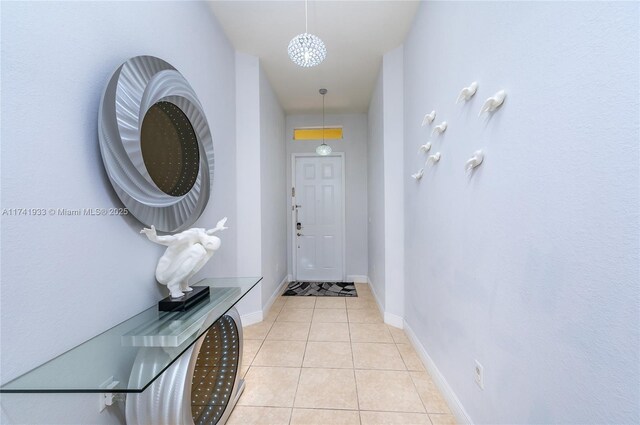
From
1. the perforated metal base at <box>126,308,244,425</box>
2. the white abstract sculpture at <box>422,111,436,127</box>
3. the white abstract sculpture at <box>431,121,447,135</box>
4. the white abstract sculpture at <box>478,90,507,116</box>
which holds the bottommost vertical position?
the perforated metal base at <box>126,308,244,425</box>

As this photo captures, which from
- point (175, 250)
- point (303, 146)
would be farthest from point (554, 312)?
point (303, 146)

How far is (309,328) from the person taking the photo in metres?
2.66

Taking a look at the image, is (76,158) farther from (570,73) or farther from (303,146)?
(303,146)

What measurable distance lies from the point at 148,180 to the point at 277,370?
1648 mm

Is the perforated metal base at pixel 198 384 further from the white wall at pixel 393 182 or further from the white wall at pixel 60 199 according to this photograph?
the white wall at pixel 393 182

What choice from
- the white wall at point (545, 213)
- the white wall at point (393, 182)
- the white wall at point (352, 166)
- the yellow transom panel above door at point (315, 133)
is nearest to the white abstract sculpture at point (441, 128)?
the white wall at point (545, 213)

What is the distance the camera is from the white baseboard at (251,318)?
8.89 feet

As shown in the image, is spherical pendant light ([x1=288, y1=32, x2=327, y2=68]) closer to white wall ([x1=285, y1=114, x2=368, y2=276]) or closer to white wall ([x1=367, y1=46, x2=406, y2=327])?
white wall ([x1=367, y1=46, x2=406, y2=327])

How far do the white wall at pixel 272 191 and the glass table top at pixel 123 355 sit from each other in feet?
5.63

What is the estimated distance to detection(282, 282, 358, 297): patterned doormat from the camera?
377 centimetres

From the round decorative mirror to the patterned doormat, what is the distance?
8.21ft

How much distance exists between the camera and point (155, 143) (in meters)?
1.34

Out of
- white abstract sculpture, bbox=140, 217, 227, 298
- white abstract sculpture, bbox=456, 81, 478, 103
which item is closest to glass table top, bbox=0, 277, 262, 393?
white abstract sculpture, bbox=140, 217, 227, 298

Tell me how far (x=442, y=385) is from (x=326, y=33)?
3.08m
